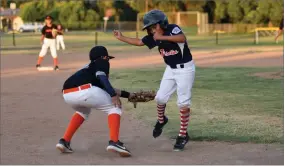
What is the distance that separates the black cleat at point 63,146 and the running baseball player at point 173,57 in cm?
126

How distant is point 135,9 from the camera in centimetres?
7594

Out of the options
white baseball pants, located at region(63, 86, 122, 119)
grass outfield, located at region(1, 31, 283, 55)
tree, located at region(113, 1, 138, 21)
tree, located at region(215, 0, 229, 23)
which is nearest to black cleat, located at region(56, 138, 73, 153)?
white baseball pants, located at region(63, 86, 122, 119)

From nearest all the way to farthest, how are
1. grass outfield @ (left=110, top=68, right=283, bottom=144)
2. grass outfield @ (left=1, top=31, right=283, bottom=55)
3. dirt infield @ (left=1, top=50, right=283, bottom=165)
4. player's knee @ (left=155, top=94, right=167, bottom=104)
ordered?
dirt infield @ (left=1, top=50, right=283, bottom=165) < player's knee @ (left=155, top=94, right=167, bottom=104) < grass outfield @ (left=110, top=68, right=283, bottom=144) < grass outfield @ (left=1, top=31, right=283, bottom=55)

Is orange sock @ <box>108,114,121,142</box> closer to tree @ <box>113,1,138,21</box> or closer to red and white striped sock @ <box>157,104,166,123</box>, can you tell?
red and white striped sock @ <box>157,104,166,123</box>

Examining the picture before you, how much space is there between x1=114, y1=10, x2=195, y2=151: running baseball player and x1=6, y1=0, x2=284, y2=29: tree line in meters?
50.0

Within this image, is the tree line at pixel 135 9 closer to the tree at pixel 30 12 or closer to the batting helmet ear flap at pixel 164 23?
the tree at pixel 30 12

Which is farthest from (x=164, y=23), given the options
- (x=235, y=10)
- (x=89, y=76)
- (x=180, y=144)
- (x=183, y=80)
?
(x=235, y=10)

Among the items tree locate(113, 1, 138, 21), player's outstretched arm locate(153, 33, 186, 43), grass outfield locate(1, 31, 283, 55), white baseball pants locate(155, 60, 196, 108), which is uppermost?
player's outstretched arm locate(153, 33, 186, 43)

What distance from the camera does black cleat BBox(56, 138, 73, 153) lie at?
23.7 feet

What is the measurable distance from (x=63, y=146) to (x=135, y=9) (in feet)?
228

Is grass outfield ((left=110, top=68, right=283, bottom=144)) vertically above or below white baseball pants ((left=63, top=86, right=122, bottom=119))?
below

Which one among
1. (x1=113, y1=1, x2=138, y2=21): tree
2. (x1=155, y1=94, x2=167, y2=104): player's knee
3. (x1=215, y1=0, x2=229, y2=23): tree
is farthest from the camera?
(x1=113, y1=1, x2=138, y2=21): tree

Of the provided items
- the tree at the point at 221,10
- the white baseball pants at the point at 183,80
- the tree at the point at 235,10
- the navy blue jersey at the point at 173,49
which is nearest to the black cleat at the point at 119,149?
the white baseball pants at the point at 183,80

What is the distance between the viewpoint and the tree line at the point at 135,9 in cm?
6194
